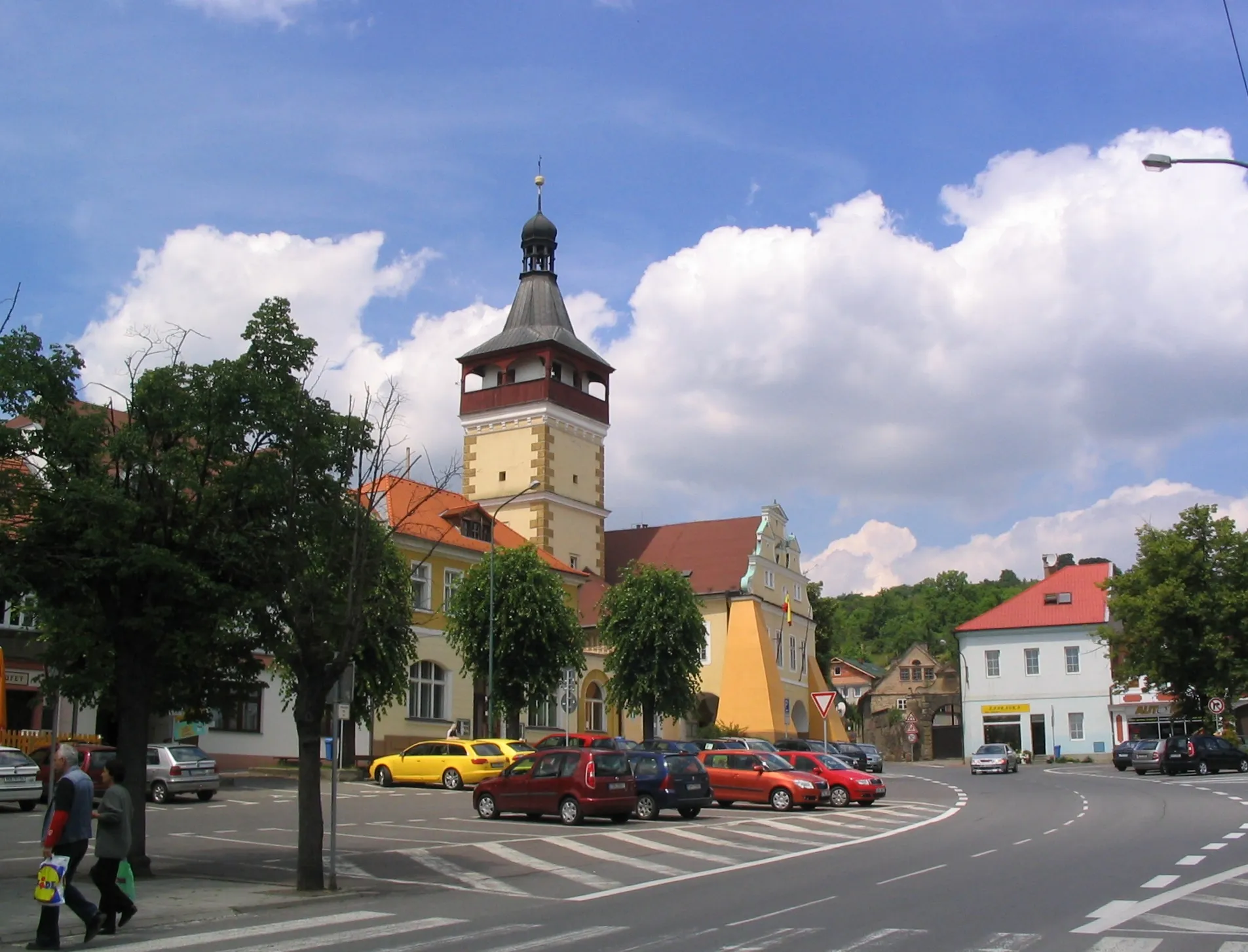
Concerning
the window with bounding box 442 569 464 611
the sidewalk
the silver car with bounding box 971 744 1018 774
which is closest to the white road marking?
the sidewalk

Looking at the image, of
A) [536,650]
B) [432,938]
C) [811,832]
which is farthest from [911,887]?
[536,650]

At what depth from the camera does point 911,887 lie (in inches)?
591

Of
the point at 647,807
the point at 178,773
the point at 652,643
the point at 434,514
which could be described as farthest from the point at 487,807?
the point at 434,514

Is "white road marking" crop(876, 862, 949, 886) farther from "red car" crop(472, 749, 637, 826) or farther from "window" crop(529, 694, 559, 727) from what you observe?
"window" crop(529, 694, 559, 727)

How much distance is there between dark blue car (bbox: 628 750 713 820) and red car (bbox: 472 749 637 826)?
2.19 ft

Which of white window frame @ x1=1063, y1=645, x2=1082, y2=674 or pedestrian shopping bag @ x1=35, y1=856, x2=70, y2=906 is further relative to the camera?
white window frame @ x1=1063, y1=645, x2=1082, y2=674

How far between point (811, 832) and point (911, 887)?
9667 mm

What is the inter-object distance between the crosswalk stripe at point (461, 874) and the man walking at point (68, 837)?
5071 mm

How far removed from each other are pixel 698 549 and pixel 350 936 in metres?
58.2

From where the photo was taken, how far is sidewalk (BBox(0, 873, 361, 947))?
12.8 meters

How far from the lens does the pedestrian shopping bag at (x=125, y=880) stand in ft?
40.5

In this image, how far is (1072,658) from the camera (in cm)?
7444

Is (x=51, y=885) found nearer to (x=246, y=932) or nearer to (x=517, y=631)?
(x=246, y=932)

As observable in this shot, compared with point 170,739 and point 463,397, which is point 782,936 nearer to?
point 170,739
